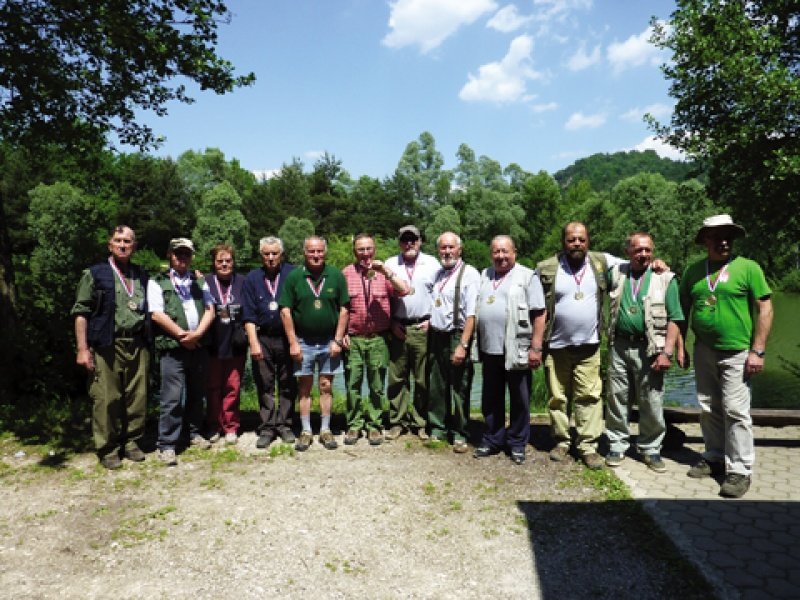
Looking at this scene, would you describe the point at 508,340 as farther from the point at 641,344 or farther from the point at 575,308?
the point at 641,344

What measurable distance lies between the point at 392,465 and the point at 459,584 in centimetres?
209

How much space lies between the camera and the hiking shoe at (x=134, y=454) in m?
5.74

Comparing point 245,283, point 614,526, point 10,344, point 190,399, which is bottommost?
point 614,526

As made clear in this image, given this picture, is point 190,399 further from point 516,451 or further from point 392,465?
point 516,451

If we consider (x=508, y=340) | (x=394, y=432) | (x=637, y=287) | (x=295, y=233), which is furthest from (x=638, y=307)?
(x=295, y=233)

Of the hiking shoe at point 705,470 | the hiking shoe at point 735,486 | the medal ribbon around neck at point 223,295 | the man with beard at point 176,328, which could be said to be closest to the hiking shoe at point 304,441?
the man with beard at point 176,328

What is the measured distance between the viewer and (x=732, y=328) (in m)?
4.89

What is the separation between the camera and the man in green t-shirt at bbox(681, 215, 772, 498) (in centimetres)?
481

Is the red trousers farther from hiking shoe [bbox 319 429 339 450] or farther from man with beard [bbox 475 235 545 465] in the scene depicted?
man with beard [bbox 475 235 545 465]

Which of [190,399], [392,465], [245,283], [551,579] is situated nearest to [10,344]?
[190,399]

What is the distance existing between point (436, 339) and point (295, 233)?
143ft

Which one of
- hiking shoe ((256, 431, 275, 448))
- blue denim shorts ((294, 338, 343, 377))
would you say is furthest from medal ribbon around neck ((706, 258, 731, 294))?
hiking shoe ((256, 431, 275, 448))

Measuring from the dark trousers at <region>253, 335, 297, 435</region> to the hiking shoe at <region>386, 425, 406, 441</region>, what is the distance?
1189mm

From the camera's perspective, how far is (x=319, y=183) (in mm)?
61344
